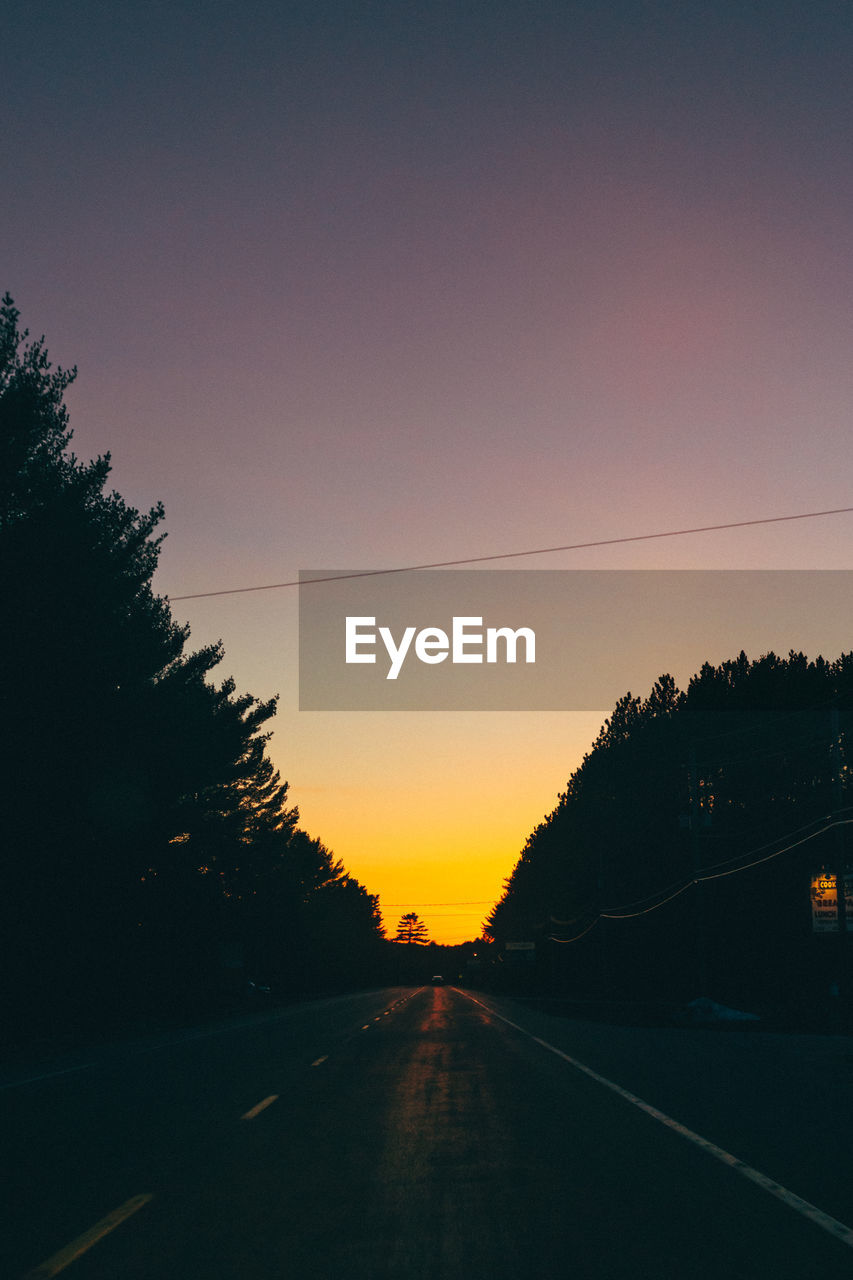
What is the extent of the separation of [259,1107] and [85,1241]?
761 cm

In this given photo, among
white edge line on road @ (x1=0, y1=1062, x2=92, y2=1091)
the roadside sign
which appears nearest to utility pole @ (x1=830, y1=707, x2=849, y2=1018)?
the roadside sign

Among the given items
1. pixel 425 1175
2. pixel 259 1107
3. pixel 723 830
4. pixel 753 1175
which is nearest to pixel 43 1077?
pixel 259 1107

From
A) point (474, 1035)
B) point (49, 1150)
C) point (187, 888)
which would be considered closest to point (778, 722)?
point (187, 888)

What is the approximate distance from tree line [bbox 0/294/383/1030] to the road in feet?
48.9

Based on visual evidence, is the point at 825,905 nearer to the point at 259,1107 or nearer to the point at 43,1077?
the point at 43,1077

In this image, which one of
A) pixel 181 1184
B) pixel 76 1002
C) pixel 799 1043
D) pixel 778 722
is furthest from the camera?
pixel 778 722

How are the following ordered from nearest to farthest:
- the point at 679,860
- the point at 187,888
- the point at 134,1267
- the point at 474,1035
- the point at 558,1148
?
the point at 134,1267 < the point at 558,1148 < the point at 474,1035 < the point at 187,888 < the point at 679,860

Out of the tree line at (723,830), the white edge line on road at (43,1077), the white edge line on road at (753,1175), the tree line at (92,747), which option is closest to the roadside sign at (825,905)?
the tree line at (723,830)

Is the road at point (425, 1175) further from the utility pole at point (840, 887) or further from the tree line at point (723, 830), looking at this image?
the tree line at point (723, 830)

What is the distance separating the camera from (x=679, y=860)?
3201 inches

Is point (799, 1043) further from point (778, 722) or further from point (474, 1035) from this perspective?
point (778, 722)

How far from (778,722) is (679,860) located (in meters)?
17.6

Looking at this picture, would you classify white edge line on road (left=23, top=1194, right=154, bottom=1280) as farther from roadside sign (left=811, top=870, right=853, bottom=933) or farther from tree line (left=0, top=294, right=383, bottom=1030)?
roadside sign (left=811, top=870, right=853, bottom=933)

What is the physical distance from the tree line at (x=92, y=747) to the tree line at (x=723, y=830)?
2166cm
